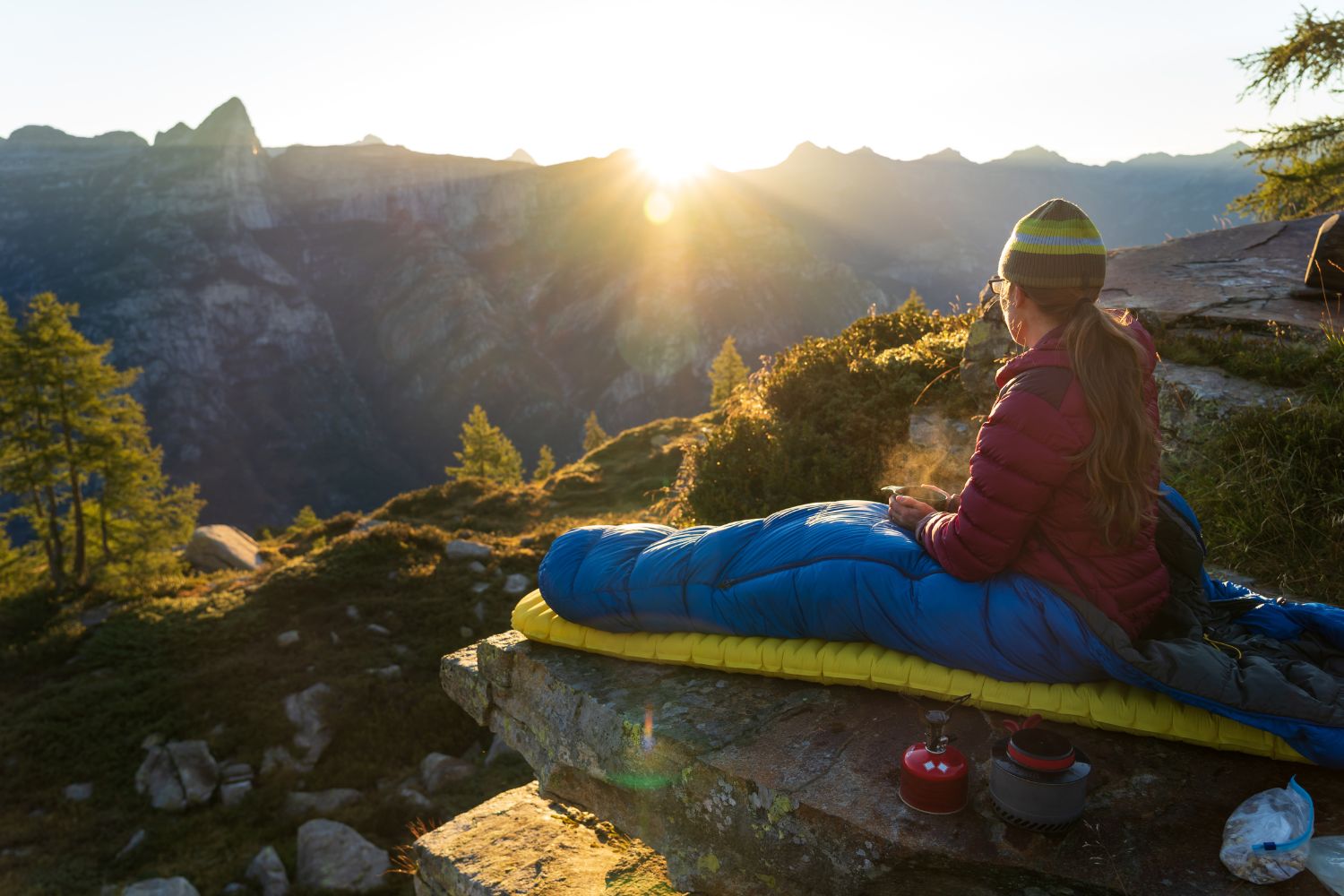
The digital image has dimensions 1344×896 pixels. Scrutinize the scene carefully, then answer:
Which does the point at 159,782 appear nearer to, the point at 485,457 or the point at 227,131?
the point at 485,457

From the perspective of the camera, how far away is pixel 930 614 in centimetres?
319

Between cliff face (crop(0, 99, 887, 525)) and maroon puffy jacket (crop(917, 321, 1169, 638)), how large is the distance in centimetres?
11219

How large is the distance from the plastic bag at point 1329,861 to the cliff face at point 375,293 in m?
113

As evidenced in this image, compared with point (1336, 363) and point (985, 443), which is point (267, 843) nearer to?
point (985, 443)

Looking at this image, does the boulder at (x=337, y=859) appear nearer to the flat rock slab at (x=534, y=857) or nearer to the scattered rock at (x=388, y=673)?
the scattered rock at (x=388, y=673)

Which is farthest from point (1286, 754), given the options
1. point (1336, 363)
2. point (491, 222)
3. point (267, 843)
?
point (491, 222)

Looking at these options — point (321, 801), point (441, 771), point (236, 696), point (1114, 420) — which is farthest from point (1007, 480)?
point (236, 696)

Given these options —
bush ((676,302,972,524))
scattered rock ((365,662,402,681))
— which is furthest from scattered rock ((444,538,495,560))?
bush ((676,302,972,524))

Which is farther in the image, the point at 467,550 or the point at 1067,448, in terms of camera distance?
the point at 467,550

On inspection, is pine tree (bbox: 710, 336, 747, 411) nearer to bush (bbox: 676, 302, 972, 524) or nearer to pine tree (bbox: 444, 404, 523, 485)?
pine tree (bbox: 444, 404, 523, 485)

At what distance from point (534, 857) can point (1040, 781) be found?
360 cm

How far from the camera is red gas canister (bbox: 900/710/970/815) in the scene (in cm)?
272

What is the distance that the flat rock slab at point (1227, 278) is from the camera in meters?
7.38

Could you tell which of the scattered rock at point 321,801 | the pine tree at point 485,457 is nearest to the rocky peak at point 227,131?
the pine tree at point 485,457
